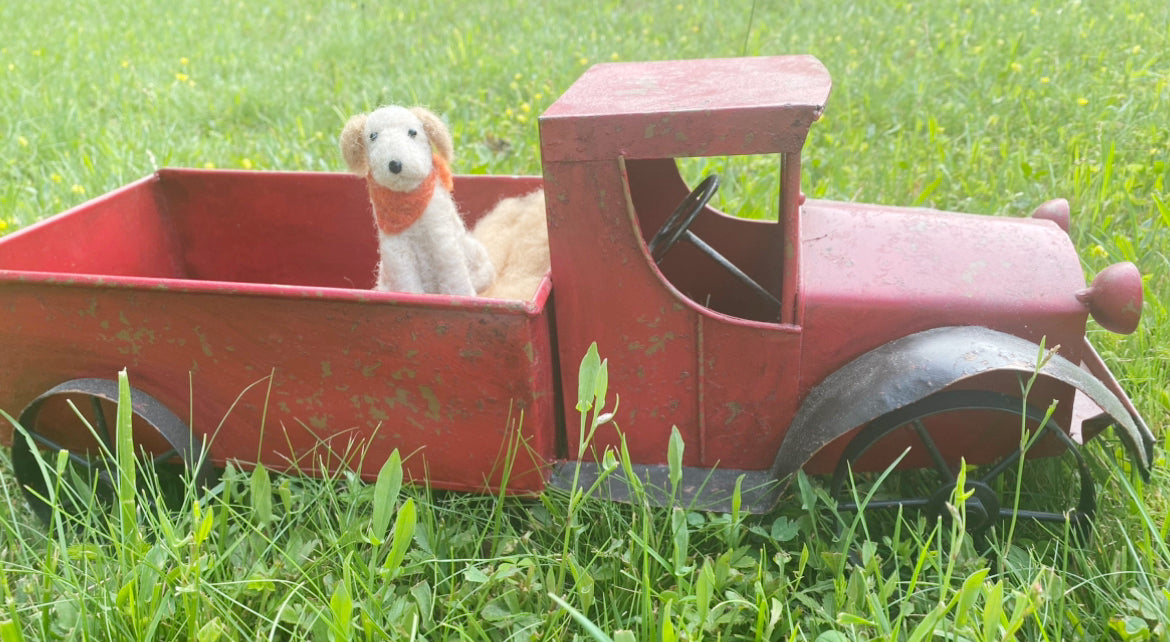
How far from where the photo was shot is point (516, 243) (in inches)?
91.4

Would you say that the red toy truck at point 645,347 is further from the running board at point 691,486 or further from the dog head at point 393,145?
the dog head at point 393,145

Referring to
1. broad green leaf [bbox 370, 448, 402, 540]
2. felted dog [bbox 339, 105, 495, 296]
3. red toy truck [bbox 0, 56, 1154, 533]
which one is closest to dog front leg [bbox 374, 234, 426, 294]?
felted dog [bbox 339, 105, 495, 296]

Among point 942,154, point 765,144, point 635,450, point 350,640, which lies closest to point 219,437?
point 350,640

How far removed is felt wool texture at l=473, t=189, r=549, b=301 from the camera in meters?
2.23

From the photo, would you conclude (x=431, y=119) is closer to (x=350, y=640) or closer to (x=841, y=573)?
(x=350, y=640)

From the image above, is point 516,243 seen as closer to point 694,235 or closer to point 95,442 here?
point 694,235

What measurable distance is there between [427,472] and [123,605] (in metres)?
0.63

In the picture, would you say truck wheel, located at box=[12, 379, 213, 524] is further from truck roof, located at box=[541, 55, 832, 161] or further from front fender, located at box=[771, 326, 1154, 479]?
front fender, located at box=[771, 326, 1154, 479]

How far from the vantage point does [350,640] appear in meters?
1.33

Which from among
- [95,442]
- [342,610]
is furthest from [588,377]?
[95,442]

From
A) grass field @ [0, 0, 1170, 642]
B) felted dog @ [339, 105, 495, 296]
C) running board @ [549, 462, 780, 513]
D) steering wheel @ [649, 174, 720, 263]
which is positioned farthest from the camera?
steering wheel @ [649, 174, 720, 263]

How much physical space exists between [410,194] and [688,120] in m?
0.70

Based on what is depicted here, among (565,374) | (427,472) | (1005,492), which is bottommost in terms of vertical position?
(1005,492)

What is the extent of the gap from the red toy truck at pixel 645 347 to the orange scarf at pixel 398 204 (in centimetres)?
28
